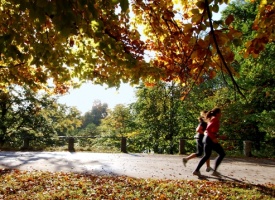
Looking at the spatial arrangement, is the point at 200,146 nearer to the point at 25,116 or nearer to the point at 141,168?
the point at 141,168

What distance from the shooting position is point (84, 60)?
7.24 meters

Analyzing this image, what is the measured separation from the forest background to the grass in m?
2.13

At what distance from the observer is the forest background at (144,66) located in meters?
3.27

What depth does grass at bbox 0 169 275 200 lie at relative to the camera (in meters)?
6.28

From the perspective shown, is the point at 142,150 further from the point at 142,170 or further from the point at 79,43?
the point at 79,43

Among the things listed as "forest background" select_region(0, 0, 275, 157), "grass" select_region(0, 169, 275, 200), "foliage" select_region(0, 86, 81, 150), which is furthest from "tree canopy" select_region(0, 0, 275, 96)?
"foliage" select_region(0, 86, 81, 150)

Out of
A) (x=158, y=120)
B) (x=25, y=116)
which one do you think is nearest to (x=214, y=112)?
(x=158, y=120)

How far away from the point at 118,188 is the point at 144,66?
293 centimetres

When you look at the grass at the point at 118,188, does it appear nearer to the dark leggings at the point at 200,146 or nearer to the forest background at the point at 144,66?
the dark leggings at the point at 200,146

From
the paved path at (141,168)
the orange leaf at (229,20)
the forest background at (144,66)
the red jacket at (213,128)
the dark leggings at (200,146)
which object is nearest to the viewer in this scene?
the orange leaf at (229,20)

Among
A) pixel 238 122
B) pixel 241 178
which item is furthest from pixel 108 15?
pixel 238 122

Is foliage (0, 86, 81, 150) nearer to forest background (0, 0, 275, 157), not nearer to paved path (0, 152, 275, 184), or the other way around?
forest background (0, 0, 275, 157)

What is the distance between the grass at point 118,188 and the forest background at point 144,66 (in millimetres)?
2131

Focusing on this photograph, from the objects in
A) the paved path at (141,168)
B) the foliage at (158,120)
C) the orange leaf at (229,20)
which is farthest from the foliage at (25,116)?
the orange leaf at (229,20)
